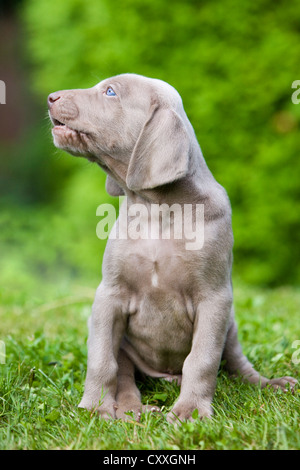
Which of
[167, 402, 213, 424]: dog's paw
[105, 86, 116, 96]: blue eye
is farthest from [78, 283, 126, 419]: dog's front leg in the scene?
[105, 86, 116, 96]: blue eye

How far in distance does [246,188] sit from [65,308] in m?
3.53

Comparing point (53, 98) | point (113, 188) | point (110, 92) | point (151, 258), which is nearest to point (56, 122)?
point (53, 98)

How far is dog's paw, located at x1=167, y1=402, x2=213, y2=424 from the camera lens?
259 centimetres

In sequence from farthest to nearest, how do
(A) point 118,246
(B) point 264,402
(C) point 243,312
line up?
(C) point 243,312 < (A) point 118,246 < (B) point 264,402

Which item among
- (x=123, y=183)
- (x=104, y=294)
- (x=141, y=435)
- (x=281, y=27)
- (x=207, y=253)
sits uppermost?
(x=281, y=27)

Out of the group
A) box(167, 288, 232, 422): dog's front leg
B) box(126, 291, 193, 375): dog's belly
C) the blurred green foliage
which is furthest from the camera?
the blurred green foliage

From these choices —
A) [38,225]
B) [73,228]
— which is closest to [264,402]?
[73,228]

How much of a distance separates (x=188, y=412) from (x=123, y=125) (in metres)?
1.31

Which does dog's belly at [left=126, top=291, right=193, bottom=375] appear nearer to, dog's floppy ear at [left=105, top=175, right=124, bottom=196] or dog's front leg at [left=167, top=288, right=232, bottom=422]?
dog's front leg at [left=167, top=288, right=232, bottom=422]

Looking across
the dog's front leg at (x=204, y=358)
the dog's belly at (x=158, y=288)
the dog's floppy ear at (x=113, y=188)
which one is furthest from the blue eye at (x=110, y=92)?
the dog's front leg at (x=204, y=358)

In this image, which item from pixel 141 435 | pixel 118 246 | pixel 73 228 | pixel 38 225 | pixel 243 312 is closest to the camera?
pixel 141 435

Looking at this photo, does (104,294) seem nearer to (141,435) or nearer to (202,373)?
(202,373)

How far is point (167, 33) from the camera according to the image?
8.45 m

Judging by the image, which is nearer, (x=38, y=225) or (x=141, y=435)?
(x=141, y=435)
